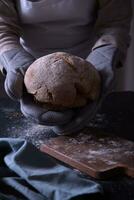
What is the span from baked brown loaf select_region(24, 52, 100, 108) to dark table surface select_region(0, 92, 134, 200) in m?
0.07

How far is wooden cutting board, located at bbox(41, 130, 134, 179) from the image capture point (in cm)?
67

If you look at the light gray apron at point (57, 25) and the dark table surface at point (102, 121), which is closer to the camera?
the dark table surface at point (102, 121)

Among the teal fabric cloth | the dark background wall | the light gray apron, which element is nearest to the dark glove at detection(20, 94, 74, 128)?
the teal fabric cloth

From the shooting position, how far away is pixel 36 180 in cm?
59

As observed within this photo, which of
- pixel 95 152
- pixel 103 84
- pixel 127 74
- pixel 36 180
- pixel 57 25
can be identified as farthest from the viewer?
pixel 127 74

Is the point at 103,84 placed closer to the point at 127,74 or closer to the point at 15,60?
the point at 15,60

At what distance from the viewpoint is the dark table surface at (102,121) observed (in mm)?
826

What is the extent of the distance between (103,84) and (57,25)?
0.93 ft

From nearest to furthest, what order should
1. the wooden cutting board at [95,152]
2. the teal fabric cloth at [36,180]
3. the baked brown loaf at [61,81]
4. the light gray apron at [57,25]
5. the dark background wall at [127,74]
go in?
the teal fabric cloth at [36,180]
the wooden cutting board at [95,152]
the baked brown loaf at [61,81]
the light gray apron at [57,25]
the dark background wall at [127,74]

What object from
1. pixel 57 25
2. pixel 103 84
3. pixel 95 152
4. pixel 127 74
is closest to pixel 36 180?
pixel 95 152

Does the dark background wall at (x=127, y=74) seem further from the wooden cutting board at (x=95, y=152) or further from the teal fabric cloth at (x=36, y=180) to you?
the teal fabric cloth at (x=36, y=180)

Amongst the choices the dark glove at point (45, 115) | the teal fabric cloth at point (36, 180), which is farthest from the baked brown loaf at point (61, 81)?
the teal fabric cloth at point (36, 180)

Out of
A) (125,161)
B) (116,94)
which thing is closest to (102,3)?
(116,94)

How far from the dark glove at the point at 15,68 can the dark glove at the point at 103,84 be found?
112mm
